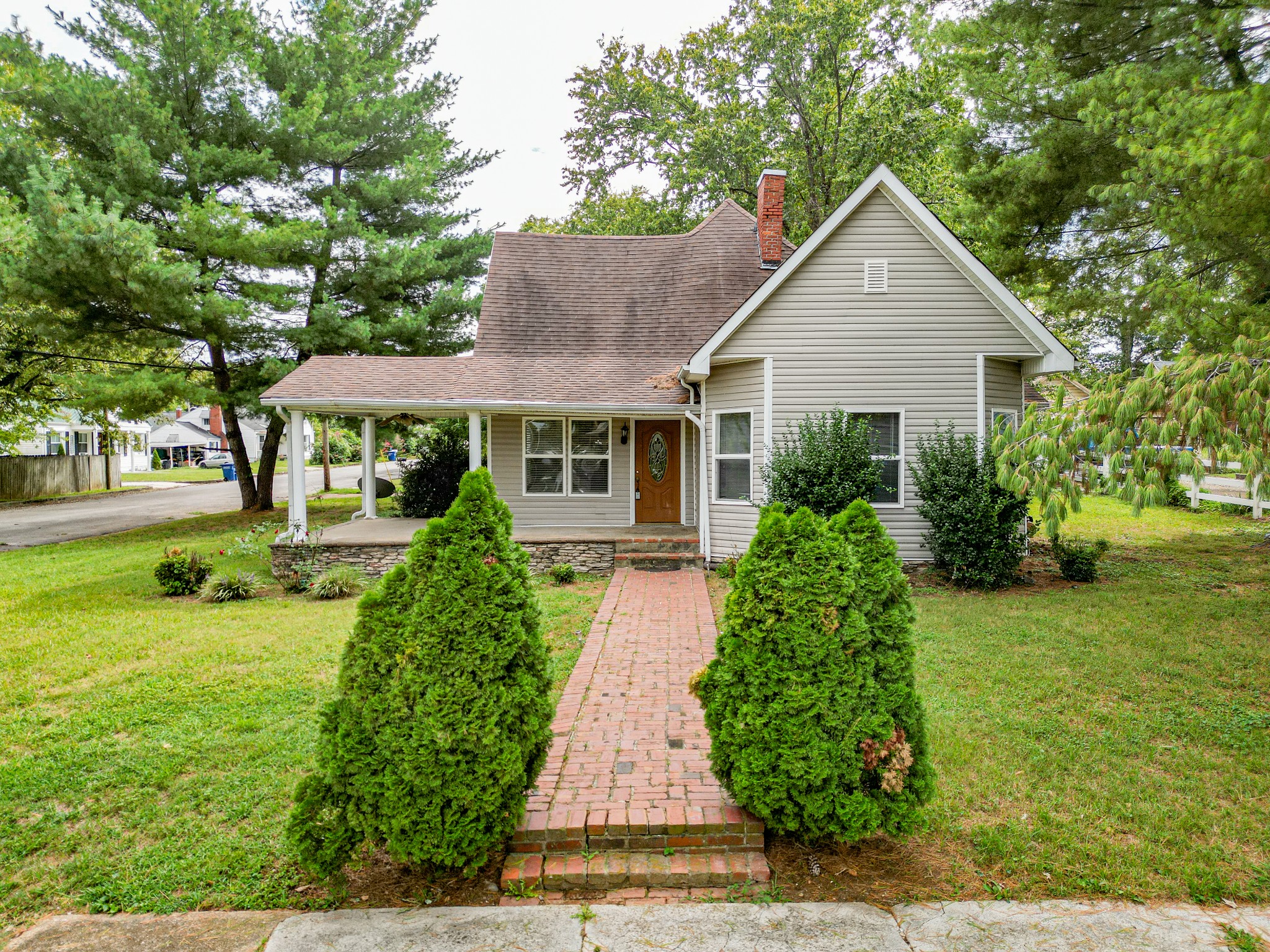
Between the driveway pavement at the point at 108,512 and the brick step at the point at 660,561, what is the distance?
44.5 feet

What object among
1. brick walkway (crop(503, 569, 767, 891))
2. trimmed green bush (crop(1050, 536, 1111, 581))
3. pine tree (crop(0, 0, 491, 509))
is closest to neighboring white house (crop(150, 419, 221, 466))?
pine tree (crop(0, 0, 491, 509))

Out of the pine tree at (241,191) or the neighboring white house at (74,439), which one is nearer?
the pine tree at (241,191)

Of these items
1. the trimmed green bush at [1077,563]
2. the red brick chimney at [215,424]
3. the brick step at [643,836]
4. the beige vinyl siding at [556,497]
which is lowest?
the brick step at [643,836]

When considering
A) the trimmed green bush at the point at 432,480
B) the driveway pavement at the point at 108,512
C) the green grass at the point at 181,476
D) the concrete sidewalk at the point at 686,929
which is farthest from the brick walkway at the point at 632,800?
the green grass at the point at 181,476

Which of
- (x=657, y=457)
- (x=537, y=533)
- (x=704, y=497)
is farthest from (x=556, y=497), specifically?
(x=704, y=497)

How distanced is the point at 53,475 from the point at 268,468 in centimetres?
1432

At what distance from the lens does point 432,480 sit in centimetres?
1549

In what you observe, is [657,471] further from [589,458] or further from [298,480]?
[298,480]

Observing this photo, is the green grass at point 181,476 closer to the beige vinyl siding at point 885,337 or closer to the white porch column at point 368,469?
the white porch column at point 368,469

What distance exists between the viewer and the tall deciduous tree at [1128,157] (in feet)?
24.3

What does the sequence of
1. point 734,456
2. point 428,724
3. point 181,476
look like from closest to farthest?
1. point 428,724
2. point 734,456
3. point 181,476

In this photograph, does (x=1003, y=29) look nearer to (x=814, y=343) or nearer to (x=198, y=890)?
(x=814, y=343)

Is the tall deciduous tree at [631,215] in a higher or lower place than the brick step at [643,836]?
higher

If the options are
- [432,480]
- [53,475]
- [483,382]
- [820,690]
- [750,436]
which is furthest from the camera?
[53,475]
